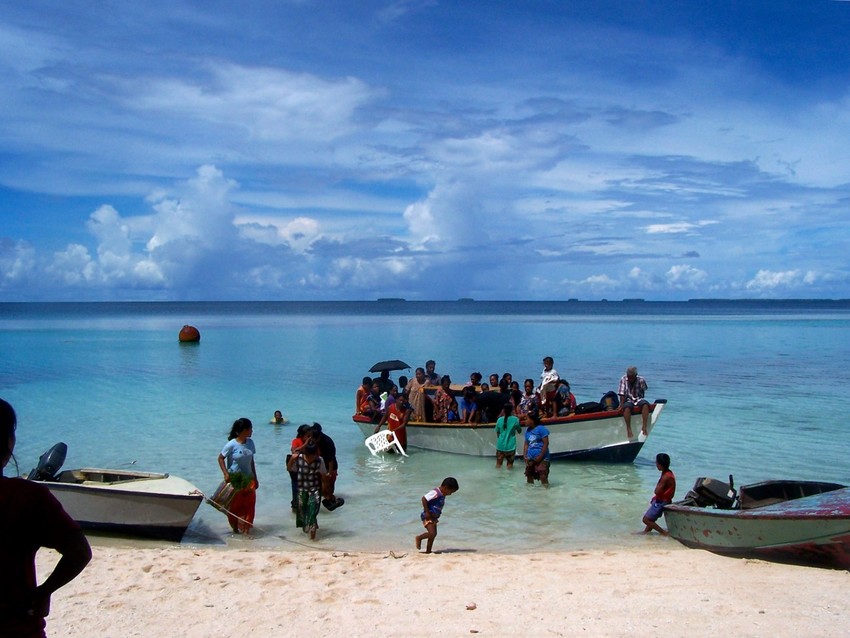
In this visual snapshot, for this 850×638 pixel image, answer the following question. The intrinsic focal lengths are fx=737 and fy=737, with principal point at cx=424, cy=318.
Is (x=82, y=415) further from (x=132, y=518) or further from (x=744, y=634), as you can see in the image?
(x=744, y=634)

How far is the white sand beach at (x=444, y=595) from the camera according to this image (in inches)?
261

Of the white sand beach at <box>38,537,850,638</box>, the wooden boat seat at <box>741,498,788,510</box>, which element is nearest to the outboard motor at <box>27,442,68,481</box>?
the white sand beach at <box>38,537,850,638</box>

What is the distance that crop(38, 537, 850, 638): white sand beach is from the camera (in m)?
6.63

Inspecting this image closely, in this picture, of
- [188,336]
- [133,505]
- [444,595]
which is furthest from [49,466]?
[188,336]

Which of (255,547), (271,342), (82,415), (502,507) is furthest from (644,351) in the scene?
(255,547)

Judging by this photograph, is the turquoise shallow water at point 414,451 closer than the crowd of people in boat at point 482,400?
Yes

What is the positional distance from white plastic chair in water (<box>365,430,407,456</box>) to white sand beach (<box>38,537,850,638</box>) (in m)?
6.39

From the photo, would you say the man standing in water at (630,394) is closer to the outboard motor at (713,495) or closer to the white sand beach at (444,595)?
the outboard motor at (713,495)

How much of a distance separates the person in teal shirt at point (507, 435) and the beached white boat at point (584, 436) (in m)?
0.48

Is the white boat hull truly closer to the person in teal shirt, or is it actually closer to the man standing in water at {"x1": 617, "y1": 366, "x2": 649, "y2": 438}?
the person in teal shirt

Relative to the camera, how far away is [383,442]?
51.7 feet

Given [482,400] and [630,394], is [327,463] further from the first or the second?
[630,394]

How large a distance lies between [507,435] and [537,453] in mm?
1313

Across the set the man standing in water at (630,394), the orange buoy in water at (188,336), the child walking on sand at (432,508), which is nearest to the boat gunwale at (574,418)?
the man standing in water at (630,394)
